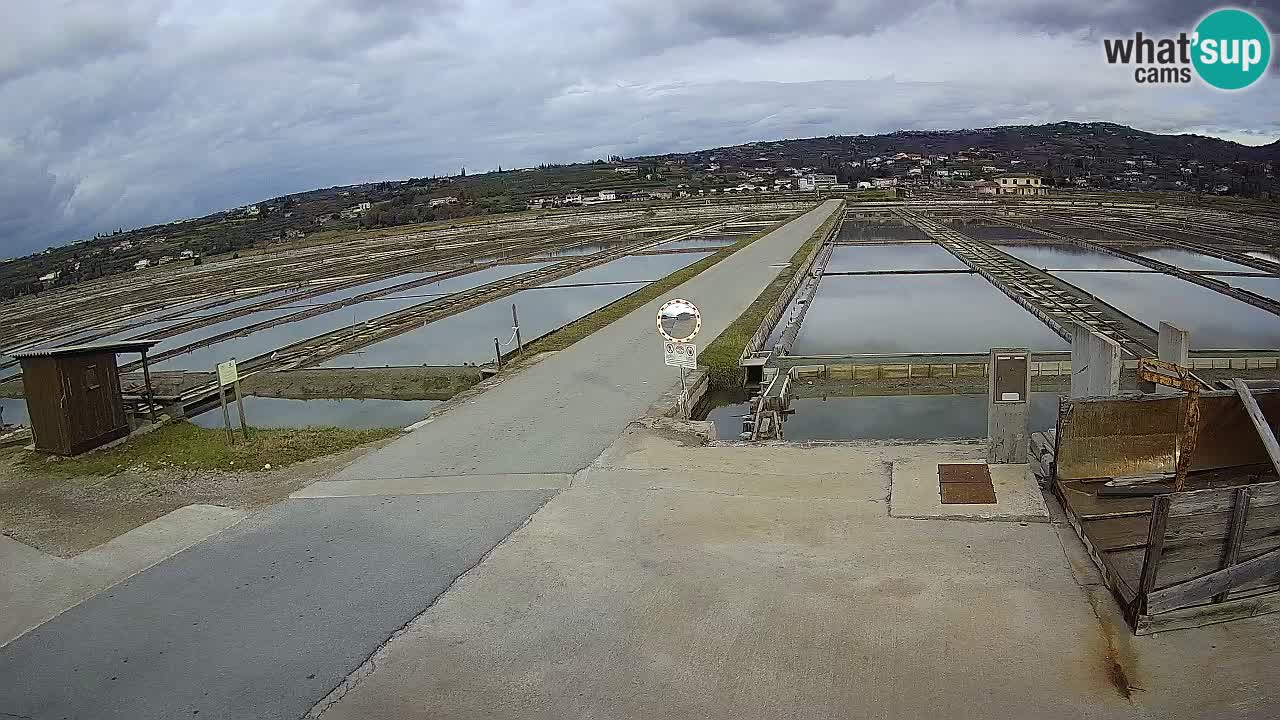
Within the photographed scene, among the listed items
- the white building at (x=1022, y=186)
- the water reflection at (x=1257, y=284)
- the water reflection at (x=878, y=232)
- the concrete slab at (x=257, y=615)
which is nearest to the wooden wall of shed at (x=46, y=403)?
the concrete slab at (x=257, y=615)

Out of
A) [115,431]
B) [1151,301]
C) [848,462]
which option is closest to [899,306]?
[1151,301]

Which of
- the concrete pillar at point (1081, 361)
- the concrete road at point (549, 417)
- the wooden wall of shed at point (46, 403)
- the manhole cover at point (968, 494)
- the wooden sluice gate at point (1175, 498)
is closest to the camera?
the wooden sluice gate at point (1175, 498)

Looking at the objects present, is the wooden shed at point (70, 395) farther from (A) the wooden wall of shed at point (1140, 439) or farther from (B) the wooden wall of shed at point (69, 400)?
(A) the wooden wall of shed at point (1140, 439)

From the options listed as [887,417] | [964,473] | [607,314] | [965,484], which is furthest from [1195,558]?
[607,314]

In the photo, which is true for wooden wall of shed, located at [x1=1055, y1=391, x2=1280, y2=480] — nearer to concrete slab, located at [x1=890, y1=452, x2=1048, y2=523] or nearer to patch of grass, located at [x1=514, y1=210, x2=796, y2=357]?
concrete slab, located at [x1=890, y1=452, x2=1048, y2=523]

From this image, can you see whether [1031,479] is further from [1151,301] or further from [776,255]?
[776,255]

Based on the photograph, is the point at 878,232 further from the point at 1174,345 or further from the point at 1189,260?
A: the point at 1174,345
